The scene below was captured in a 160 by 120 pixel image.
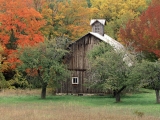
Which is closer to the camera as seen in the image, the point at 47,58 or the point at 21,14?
the point at 47,58

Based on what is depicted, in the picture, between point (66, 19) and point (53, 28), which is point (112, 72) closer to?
point (53, 28)

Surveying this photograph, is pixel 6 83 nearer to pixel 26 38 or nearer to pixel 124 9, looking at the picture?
pixel 26 38

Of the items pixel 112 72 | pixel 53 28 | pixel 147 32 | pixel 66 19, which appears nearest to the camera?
pixel 112 72

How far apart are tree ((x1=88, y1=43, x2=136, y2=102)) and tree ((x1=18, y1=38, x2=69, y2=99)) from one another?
3930 mm

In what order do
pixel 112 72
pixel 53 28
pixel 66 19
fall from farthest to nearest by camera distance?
pixel 66 19 → pixel 53 28 → pixel 112 72

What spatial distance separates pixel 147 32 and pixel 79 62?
9880 millimetres

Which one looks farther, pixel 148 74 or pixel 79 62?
pixel 79 62

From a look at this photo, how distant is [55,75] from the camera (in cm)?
3831

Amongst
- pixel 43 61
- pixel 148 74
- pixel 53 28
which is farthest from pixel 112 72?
pixel 53 28

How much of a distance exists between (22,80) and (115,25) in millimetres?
20446

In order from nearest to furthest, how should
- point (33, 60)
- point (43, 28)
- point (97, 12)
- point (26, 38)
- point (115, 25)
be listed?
point (33, 60)
point (26, 38)
point (43, 28)
point (115, 25)
point (97, 12)

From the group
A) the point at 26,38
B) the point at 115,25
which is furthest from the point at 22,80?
the point at 115,25

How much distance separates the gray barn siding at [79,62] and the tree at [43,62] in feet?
20.2

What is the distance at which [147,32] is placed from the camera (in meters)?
39.6
